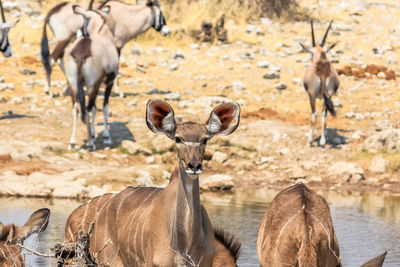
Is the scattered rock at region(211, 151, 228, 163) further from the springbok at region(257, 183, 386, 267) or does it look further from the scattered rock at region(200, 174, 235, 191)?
the springbok at region(257, 183, 386, 267)

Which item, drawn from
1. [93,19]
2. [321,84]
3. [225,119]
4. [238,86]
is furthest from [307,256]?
[238,86]

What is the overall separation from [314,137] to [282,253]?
12.8 m

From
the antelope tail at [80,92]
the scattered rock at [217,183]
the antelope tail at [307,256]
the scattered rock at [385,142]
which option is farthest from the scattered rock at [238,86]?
the antelope tail at [307,256]

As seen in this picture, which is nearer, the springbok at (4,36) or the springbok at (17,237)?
the springbok at (17,237)

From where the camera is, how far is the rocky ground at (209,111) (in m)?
14.5

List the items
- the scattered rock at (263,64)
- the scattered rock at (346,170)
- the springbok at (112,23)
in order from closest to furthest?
1. the scattered rock at (346,170)
2. the springbok at (112,23)
3. the scattered rock at (263,64)

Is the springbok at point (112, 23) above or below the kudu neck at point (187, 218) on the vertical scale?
below

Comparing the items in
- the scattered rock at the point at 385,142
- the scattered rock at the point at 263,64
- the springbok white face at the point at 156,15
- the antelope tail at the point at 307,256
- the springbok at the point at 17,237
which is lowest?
the scattered rock at the point at 263,64

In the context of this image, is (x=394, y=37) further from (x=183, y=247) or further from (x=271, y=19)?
(x=183, y=247)

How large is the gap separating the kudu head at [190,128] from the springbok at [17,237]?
869mm

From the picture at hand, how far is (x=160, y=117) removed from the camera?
5.21 m

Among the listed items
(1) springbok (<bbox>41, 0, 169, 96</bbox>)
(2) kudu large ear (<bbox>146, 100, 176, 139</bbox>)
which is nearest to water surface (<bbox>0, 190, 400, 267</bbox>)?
(2) kudu large ear (<bbox>146, 100, 176, 139</bbox>)

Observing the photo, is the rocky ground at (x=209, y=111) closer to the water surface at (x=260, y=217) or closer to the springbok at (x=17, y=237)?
the water surface at (x=260, y=217)

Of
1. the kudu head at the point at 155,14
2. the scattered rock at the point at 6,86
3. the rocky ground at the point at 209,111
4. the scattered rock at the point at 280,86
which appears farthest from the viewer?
the scattered rock at the point at 280,86
